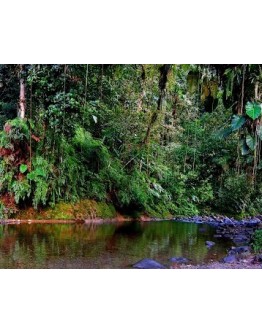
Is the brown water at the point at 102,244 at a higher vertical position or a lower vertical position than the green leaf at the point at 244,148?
lower

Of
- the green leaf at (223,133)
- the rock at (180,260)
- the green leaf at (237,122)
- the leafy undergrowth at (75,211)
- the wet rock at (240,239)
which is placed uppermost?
the green leaf at (237,122)

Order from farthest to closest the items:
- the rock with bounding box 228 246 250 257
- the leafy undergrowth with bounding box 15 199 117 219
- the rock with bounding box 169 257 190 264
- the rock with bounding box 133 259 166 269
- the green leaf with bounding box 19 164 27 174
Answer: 1. the green leaf with bounding box 19 164 27 174
2. the leafy undergrowth with bounding box 15 199 117 219
3. the rock with bounding box 228 246 250 257
4. the rock with bounding box 169 257 190 264
5. the rock with bounding box 133 259 166 269

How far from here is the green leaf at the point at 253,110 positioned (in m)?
5.74

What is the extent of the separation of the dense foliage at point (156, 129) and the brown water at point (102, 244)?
293 mm

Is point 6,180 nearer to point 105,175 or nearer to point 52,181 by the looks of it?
point 52,181

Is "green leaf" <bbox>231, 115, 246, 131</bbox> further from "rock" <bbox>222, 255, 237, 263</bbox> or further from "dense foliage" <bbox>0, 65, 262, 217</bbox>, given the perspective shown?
"rock" <bbox>222, 255, 237, 263</bbox>

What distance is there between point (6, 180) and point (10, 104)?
109 centimetres

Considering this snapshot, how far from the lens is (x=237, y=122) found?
226 inches

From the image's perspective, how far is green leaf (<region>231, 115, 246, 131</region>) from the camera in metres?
5.70

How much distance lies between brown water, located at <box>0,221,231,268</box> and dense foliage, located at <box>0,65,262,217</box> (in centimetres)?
29

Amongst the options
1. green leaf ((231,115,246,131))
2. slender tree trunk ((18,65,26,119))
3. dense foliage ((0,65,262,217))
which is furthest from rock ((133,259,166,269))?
slender tree trunk ((18,65,26,119))

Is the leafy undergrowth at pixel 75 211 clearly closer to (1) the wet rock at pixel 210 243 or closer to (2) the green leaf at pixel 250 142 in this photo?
(1) the wet rock at pixel 210 243

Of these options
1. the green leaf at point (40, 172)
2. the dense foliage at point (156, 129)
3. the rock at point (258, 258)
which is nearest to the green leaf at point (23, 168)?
the green leaf at point (40, 172)
